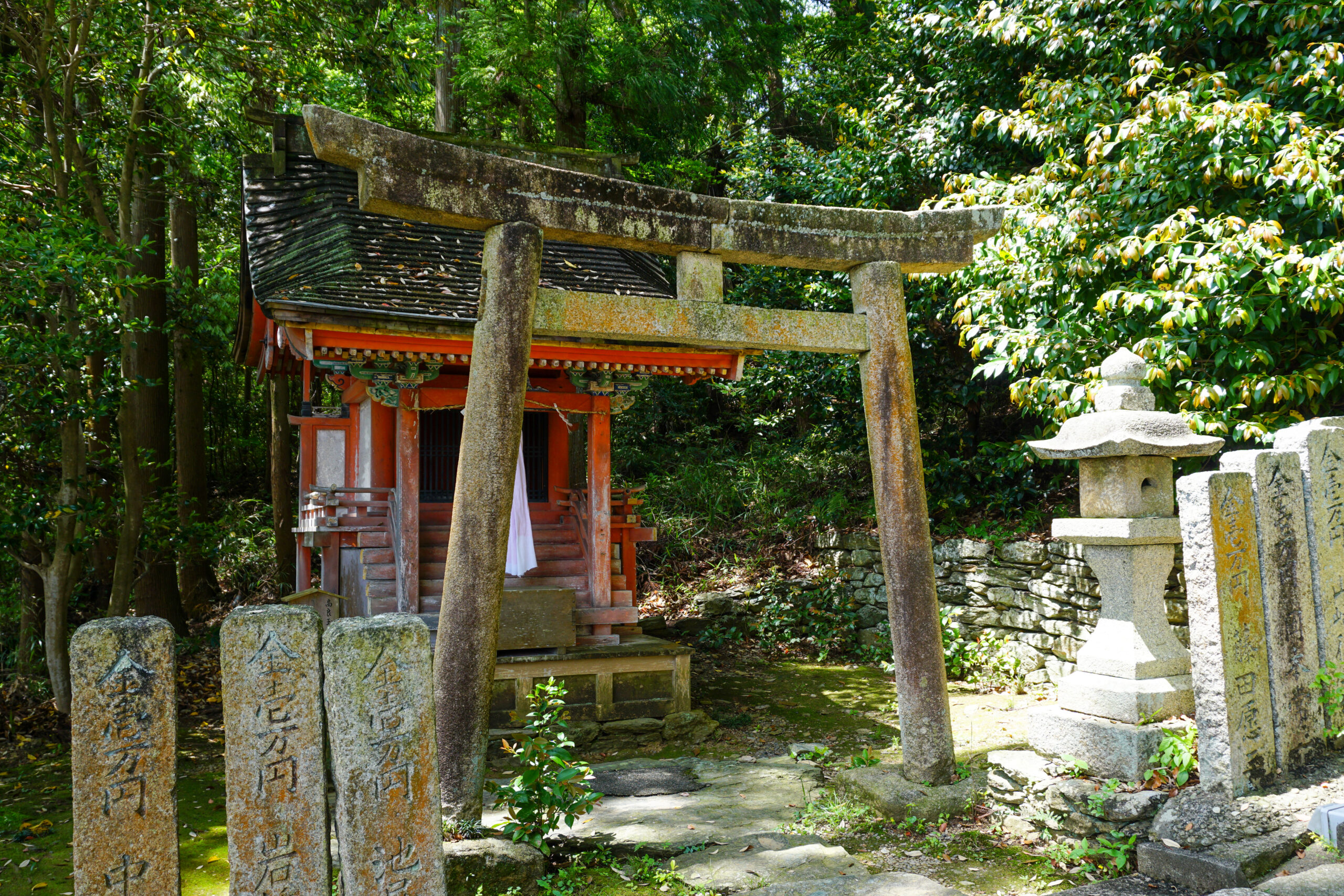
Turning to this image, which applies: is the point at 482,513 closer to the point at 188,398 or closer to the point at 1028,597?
the point at 1028,597

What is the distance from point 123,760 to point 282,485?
39.4 ft

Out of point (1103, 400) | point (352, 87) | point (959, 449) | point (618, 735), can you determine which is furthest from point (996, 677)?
point (352, 87)

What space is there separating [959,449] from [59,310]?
10165 millimetres

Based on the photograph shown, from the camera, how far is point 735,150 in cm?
1372

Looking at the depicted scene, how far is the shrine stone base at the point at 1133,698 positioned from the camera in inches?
181

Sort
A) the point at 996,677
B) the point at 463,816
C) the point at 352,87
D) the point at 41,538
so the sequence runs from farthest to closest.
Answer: the point at 352,87
the point at 996,677
the point at 41,538
the point at 463,816

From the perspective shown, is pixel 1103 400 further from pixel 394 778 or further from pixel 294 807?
pixel 294 807

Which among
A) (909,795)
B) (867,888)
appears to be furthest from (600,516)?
(867,888)

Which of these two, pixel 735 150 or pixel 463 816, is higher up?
pixel 735 150

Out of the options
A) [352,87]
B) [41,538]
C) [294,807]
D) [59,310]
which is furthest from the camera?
[352,87]

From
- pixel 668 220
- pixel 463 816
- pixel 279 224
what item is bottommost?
pixel 463 816

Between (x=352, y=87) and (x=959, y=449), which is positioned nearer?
(x=959, y=449)

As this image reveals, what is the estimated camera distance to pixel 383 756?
299 cm

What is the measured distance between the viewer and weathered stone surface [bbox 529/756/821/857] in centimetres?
513
